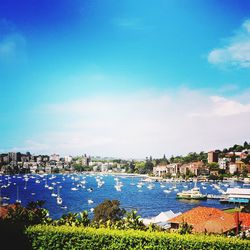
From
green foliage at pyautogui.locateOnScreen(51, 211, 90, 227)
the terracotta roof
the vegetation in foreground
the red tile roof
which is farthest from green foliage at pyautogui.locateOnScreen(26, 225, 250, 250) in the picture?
the terracotta roof

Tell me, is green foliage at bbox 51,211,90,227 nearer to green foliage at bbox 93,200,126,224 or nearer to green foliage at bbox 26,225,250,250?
green foliage at bbox 26,225,250,250

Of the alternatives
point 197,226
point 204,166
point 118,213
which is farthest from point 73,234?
point 204,166

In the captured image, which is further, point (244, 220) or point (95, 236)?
point (244, 220)

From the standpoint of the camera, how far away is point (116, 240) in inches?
710

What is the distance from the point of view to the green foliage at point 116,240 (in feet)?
57.2

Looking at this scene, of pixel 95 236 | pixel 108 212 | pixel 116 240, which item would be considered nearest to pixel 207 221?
pixel 108 212

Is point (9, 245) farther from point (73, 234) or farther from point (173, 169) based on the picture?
point (173, 169)

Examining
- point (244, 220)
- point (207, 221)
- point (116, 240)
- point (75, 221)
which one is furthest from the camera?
point (244, 220)

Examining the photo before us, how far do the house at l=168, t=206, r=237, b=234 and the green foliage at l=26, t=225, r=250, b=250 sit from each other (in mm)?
10148

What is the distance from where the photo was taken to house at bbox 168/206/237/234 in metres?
29.6

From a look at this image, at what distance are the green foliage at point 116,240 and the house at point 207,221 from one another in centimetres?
1015

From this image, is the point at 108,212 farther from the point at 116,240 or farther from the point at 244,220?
the point at 116,240

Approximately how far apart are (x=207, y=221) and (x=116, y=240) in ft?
49.7

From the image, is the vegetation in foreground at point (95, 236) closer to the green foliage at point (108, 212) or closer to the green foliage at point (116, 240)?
the green foliage at point (116, 240)
